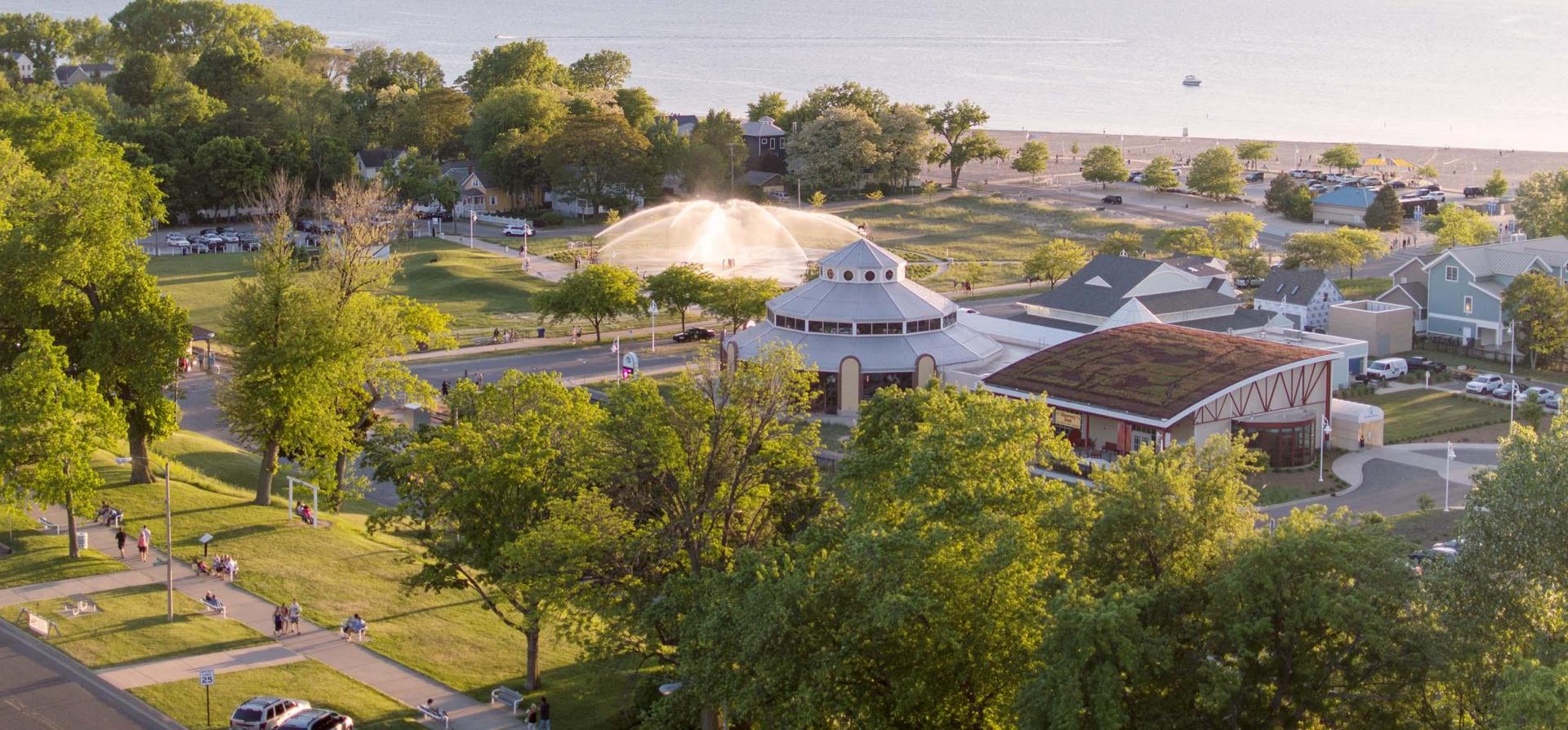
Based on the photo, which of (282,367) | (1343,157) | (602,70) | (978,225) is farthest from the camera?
(602,70)

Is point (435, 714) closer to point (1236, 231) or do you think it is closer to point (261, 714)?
point (261, 714)

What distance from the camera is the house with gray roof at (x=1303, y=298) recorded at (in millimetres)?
85438

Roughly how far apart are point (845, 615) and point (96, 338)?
3147 centimetres

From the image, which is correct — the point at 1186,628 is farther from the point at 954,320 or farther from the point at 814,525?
the point at 954,320

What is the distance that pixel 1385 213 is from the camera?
4914 inches

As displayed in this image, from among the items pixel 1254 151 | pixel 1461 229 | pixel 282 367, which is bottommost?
pixel 282 367

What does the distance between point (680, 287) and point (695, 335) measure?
260 centimetres

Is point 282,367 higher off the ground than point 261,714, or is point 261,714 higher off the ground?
point 282,367

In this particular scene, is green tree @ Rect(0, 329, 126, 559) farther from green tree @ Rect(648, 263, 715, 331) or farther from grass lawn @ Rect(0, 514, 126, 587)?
green tree @ Rect(648, 263, 715, 331)

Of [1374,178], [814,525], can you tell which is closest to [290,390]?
[814,525]

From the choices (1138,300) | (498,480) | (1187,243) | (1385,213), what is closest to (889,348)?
(1138,300)

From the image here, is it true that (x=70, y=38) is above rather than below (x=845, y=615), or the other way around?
above

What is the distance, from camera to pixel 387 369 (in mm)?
57531

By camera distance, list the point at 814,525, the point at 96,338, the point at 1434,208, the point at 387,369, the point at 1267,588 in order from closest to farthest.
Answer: the point at 1267,588 < the point at 814,525 < the point at 96,338 < the point at 387,369 < the point at 1434,208
